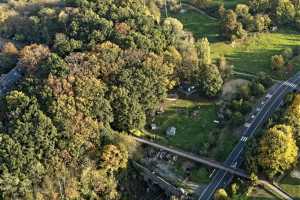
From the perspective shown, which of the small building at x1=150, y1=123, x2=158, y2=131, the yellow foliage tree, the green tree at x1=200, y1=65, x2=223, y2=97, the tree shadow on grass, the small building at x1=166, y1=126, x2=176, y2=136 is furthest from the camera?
the tree shadow on grass

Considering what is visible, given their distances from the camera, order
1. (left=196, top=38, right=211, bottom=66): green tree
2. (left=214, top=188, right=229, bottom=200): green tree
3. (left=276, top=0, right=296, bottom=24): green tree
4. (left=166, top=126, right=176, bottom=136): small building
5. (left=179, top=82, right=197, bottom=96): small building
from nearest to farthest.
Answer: (left=214, top=188, right=229, bottom=200): green tree
(left=166, top=126, right=176, bottom=136): small building
(left=179, top=82, right=197, bottom=96): small building
(left=196, top=38, right=211, bottom=66): green tree
(left=276, top=0, right=296, bottom=24): green tree

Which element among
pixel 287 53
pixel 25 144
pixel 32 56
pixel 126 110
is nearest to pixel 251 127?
pixel 126 110

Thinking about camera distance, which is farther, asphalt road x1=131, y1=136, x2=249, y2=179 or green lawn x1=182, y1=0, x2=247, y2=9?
green lawn x1=182, y1=0, x2=247, y2=9

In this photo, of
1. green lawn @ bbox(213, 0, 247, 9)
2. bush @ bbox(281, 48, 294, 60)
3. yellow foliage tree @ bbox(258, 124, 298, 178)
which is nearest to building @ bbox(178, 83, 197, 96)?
bush @ bbox(281, 48, 294, 60)

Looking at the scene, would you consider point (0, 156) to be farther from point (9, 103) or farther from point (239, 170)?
point (239, 170)

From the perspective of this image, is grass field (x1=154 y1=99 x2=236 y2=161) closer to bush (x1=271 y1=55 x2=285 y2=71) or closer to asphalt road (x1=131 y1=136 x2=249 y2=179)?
asphalt road (x1=131 y1=136 x2=249 y2=179)

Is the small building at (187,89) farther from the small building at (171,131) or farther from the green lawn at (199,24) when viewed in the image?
the green lawn at (199,24)
